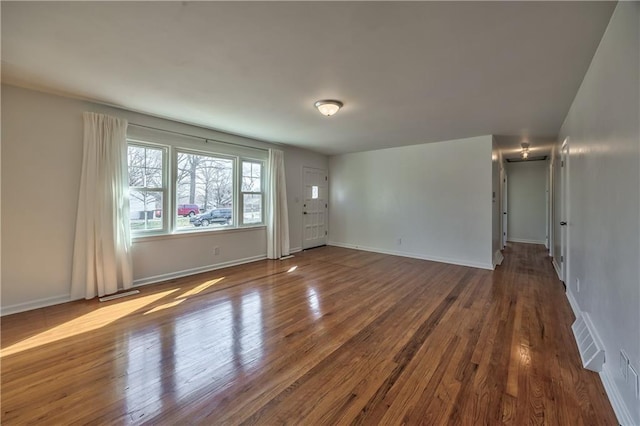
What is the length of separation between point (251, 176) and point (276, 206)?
79 centimetres

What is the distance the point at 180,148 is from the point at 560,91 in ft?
16.5

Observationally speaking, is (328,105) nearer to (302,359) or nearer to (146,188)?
(302,359)

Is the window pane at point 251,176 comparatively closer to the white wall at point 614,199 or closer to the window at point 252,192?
the window at point 252,192

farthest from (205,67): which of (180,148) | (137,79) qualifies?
Result: (180,148)

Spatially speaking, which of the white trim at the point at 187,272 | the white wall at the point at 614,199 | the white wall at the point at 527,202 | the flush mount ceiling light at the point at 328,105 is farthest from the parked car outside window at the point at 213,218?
the white wall at the point at 527,202

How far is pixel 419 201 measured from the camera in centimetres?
577

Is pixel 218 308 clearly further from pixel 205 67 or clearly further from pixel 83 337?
pixel 205 67

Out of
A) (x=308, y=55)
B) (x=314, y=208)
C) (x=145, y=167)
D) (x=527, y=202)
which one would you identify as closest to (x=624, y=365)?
(x=308, y=55)

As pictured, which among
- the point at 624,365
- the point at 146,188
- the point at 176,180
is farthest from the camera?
the point at 176,180

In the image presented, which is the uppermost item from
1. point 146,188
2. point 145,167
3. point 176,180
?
point 145,167

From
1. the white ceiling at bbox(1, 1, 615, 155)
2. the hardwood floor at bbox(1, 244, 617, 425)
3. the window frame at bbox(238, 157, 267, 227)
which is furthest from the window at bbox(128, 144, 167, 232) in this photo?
the window frame at bbox(238, 157, 267, 227)

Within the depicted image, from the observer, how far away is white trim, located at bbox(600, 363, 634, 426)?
57.3 inches

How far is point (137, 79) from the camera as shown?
2688mm

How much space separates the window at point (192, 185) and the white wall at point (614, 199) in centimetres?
480
